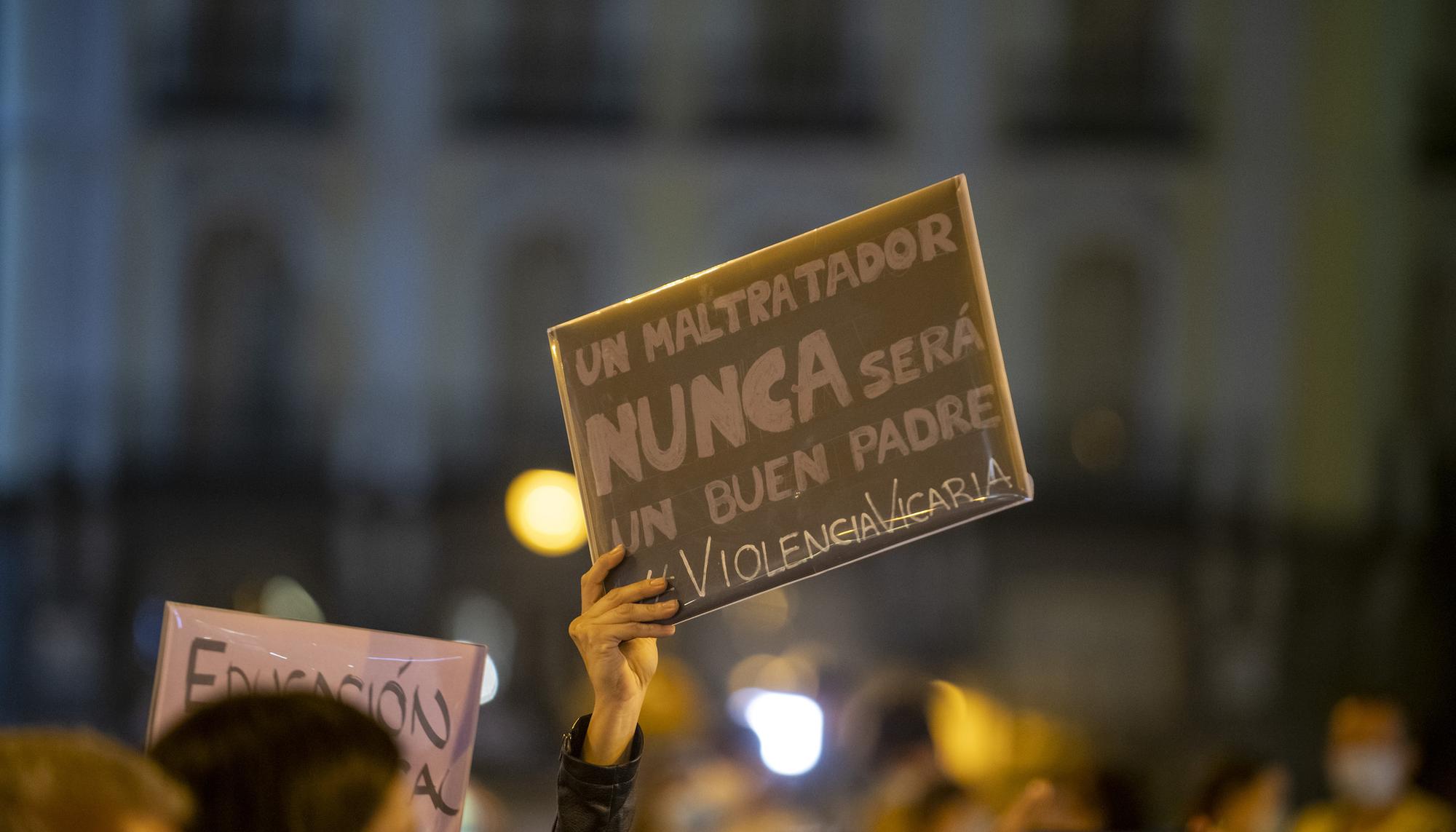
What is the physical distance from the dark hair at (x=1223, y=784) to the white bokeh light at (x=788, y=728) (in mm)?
6577

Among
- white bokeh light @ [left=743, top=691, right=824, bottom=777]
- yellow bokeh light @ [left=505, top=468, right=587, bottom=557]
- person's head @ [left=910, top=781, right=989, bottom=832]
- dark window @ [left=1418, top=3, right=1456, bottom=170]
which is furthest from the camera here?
dark window @ [left=1418, top=3, right=1456, bottom=170]

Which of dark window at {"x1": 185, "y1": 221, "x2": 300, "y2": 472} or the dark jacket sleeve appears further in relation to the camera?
dark window at {"x1": 185, "y1": 221, "x2": 300, "y2": 472}

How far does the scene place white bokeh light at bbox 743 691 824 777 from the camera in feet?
37.1

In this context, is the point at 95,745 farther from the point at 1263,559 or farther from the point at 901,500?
the point at 1263,559

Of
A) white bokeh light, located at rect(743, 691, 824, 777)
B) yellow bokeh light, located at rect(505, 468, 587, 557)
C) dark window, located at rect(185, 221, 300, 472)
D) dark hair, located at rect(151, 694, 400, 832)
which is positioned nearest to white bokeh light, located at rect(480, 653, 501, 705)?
dark window, located at rect(185, 221, 300, 472)

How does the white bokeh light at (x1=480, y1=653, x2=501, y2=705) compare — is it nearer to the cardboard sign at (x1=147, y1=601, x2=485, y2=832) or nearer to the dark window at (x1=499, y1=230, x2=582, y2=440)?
the dark window at (x1=499, y1=230, x2=582, y2=440)

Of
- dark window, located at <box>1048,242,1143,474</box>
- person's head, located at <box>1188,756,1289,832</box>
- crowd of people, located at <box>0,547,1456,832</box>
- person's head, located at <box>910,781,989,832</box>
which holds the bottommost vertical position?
dark window, located at <box>1048,242,1143,474</box>

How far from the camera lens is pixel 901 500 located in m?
2.21

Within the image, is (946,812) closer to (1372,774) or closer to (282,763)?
(1372,774)

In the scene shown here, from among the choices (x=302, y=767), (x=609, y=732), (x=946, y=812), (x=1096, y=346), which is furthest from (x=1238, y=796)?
(x=1096, y=346)

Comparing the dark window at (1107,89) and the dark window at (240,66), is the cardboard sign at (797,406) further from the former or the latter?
the dark window at (240,66)

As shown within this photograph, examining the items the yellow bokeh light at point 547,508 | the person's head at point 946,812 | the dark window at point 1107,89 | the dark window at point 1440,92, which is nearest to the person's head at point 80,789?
the person's head at point 946,812

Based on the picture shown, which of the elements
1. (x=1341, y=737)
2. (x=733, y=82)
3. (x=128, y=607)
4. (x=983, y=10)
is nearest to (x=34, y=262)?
(x=128, y=607)

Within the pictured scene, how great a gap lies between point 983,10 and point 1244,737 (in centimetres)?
1076
